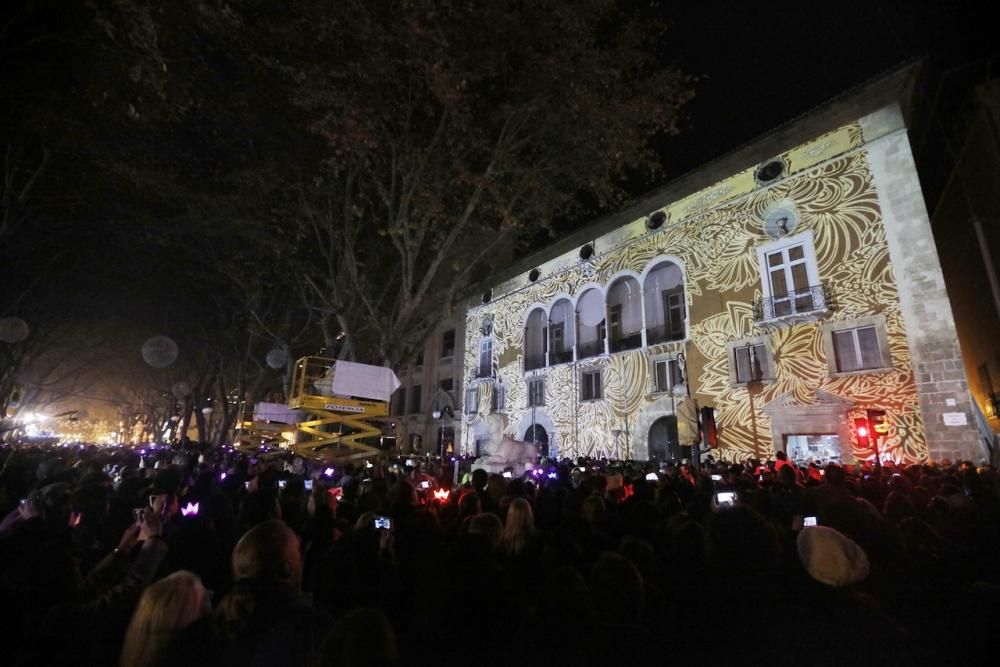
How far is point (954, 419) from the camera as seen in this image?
12867 millimetres

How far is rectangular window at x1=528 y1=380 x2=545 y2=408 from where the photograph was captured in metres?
25.2

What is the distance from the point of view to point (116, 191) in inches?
555

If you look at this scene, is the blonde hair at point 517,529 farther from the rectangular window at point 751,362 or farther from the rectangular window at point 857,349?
the rectangular window at point 751,362

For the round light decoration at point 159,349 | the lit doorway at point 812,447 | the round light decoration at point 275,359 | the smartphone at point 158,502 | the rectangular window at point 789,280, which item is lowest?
the smartphone at point 158,502

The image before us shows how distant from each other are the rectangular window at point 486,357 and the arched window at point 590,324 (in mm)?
6665

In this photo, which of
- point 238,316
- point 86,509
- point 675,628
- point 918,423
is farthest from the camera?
point 238,316

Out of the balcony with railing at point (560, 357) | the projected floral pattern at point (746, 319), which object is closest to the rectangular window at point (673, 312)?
the projected floral pattern at point (746, 319)

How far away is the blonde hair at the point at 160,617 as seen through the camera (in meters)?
2.10

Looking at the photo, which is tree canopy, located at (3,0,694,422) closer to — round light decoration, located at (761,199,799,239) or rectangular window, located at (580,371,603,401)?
round light decoration, located at (761,199,799,239)

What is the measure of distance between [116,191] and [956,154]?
27909mm

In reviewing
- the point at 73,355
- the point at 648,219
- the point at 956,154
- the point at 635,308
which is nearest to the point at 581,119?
the point at 648,219

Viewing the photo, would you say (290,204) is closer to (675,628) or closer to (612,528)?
(612,528)

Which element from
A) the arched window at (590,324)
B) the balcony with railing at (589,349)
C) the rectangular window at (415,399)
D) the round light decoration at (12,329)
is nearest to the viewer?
the round light decoration at (12,329)

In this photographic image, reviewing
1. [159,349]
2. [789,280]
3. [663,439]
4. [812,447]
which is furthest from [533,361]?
[159,349]
